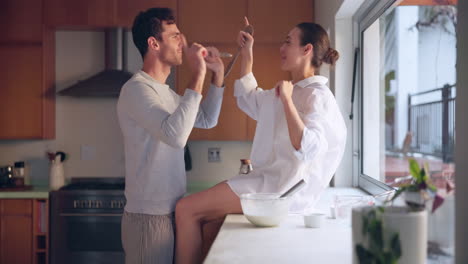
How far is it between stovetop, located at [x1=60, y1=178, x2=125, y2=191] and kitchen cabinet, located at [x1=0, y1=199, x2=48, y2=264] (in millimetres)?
233

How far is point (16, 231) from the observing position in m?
3.49

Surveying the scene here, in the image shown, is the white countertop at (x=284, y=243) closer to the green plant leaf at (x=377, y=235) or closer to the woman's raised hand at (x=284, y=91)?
the green plant leaf at (x=377, y=235)

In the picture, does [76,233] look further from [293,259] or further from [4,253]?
[293,259]

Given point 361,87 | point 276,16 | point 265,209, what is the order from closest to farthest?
point 265,209 → point 361,87 → point 276,16

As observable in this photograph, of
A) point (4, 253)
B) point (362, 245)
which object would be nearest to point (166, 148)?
point (362, 245)

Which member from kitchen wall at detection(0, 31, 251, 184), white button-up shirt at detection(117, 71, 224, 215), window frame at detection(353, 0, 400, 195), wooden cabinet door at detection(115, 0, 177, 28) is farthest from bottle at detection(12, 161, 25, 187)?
window frame at detection(353, 0, 400, 195)

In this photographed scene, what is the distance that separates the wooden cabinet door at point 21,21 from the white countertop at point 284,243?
8.45 ft

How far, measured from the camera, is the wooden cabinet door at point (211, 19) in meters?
3.62

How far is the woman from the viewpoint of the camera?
180 centimetres

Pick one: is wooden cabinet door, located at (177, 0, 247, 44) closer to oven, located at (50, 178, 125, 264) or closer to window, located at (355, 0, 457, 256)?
window, located at (355, 0, 457, 256)

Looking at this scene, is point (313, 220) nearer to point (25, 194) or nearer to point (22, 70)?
point (25, 194)

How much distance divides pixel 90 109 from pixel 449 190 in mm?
3420

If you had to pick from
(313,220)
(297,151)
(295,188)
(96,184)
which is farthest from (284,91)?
(96,184)

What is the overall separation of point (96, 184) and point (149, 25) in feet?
6.80
